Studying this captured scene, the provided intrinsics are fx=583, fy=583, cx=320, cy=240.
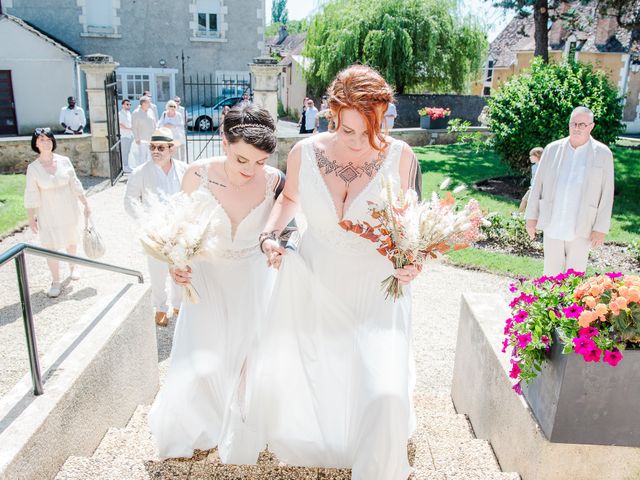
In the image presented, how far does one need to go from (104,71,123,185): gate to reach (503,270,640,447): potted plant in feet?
41.4

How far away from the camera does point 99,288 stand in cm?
783

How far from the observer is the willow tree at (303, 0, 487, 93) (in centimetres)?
2556

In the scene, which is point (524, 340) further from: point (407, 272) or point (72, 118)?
point (72, 118)

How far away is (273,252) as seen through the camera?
11.8 feet

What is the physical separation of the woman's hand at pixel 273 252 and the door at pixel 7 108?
25.2 metres

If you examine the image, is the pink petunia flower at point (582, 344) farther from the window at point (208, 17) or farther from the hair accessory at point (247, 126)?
the window at point (208, 17)

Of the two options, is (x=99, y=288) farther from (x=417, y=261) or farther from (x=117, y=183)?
(x=117, y=183)

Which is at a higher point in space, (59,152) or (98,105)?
(98,105)

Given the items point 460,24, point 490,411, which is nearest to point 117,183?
point 490,411

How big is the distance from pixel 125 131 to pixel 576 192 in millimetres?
12580

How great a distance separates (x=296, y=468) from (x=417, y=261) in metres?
1.32

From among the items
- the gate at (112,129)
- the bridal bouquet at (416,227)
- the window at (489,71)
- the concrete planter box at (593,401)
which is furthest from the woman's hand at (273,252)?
the window at (489,71)

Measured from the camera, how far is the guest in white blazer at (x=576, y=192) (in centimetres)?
628

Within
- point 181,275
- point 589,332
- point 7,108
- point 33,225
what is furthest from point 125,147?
point 589,332
